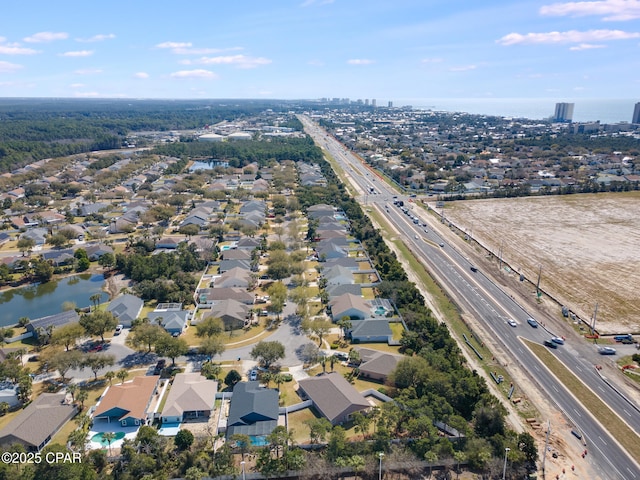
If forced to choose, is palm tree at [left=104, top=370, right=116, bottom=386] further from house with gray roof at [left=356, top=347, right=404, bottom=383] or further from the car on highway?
the car on highway

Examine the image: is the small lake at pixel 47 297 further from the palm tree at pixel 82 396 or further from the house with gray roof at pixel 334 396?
the house with gray roof at pixel 334 396

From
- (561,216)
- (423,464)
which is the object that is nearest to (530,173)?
(561,216)

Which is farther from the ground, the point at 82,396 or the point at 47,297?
the point at 82,396

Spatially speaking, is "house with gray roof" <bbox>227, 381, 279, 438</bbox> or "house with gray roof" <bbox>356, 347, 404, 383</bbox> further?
"house with gray roof" <bbox>356, 347, 404, 383</bbox>

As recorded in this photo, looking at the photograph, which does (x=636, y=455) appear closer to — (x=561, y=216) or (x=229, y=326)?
(x=229, y=326)

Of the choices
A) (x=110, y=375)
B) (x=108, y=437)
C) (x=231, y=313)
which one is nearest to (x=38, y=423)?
(x=110, y=375)

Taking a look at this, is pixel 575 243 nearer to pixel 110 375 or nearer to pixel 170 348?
pixel 170 348

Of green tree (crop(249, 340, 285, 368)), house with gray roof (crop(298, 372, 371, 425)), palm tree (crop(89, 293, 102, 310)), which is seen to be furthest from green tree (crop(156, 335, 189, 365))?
palm tree (crop(89, 293, 102, 310))
